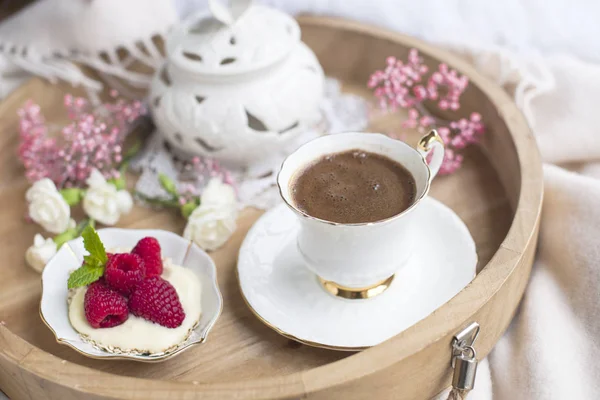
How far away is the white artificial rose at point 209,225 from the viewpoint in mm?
1155

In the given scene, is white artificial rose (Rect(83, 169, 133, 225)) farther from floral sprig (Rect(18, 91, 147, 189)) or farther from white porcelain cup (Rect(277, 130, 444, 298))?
white porcelain cup (Rect(277, 130, 444, 298))

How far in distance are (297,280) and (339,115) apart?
510 mm

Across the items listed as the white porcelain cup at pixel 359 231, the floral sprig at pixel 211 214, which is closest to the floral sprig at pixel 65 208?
the floral sprig at pixel 211 214

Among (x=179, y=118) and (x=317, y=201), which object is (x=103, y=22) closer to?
(x=179, y=118)

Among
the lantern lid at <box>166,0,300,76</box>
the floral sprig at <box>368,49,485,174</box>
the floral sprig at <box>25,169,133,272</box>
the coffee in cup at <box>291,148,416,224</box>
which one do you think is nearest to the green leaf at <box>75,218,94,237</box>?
the floral sprig at <box>25,169,133,272</box>

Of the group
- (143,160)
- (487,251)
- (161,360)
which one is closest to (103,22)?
(143,160)

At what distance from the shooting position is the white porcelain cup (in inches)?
37.2

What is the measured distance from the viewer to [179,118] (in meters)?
1.26

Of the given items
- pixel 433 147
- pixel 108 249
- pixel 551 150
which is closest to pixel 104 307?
pixel 108 249

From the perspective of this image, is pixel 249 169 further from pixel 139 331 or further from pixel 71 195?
pixel 139 331

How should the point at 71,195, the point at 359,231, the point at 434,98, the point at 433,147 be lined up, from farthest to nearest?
the point at 434,98, the point at 71,195, the point at 433,147, the point at 359,231

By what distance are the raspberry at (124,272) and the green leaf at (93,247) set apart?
0.01 m

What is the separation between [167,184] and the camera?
1.28 metres

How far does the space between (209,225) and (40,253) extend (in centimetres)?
29
